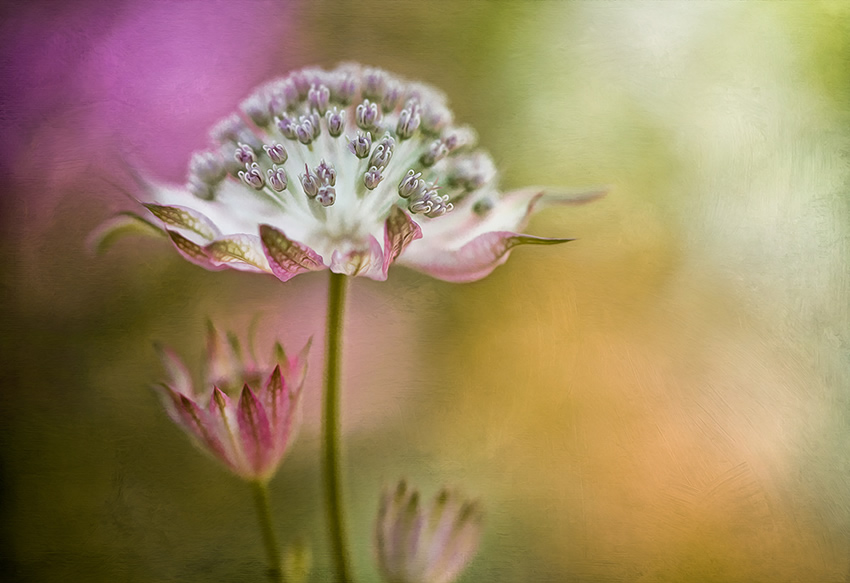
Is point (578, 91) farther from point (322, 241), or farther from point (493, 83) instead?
point (322, 241)

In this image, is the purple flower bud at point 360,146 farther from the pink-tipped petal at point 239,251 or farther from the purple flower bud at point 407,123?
the pink-tipped petal at point 239,251

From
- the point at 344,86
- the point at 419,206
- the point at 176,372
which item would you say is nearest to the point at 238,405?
the point at 176,372

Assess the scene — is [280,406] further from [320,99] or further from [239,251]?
[320,99]

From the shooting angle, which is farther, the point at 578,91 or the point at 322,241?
the point at 578,91

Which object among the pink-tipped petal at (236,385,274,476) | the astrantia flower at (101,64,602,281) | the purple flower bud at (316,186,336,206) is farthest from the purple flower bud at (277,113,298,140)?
the pink-tipped petal at (236,385,274,476)

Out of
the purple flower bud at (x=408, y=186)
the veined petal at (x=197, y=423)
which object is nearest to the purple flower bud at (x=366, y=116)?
the purple flower bud at (x=408, y=186)

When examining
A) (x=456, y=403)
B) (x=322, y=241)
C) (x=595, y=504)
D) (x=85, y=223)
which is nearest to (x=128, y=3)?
(x=85, y=223)
